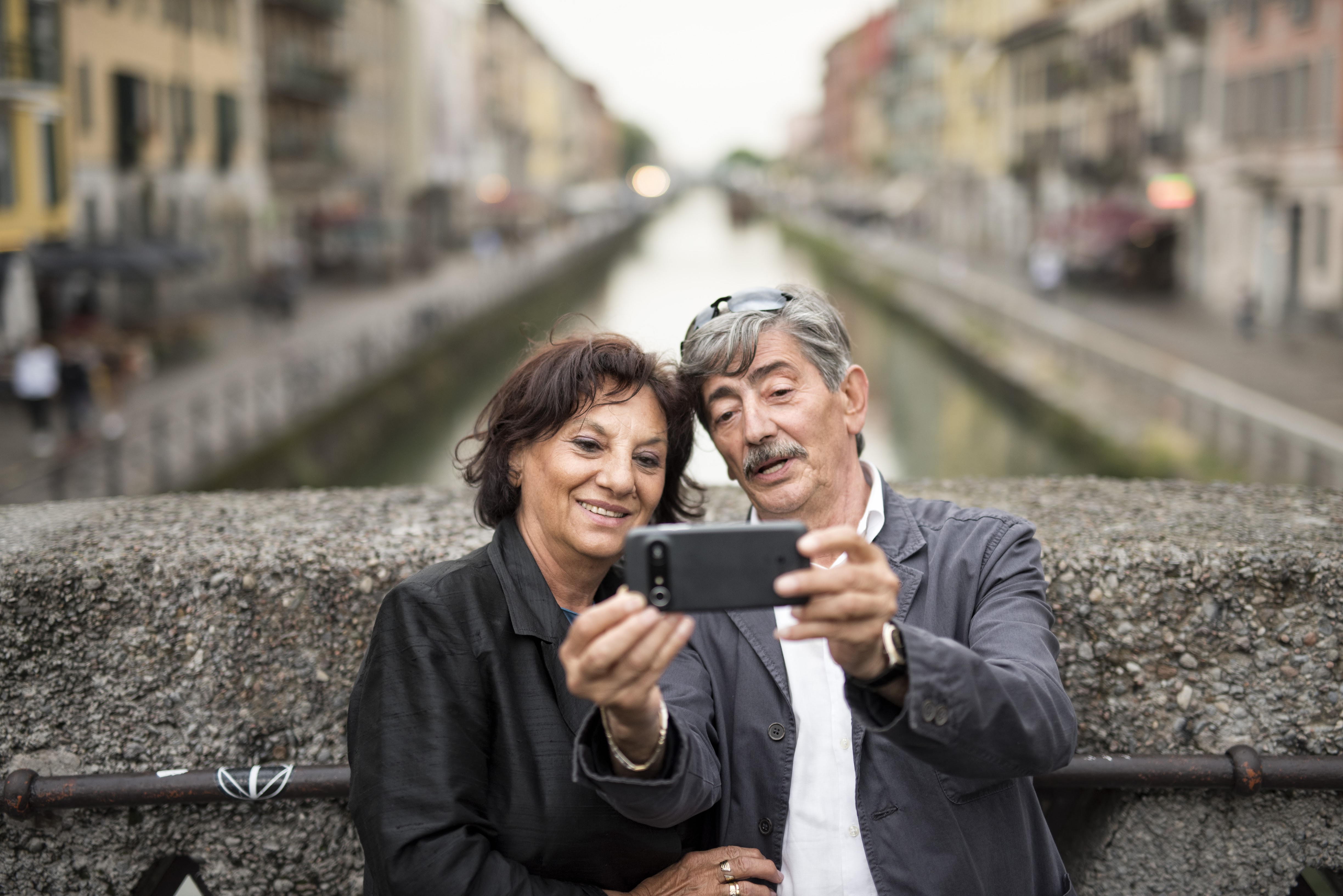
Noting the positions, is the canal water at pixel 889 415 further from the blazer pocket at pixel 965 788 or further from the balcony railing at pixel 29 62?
the balcony railing at pixel 29 62

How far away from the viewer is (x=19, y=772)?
2.32m

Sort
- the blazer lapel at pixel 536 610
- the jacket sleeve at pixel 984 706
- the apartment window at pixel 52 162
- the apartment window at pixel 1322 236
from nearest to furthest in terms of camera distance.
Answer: the jacket sleeve at pixel 984 706 → the blazer lapel at pixel 536 610 → the apartment window at pixel 52 162 → the apartment window at pixel 1322 236

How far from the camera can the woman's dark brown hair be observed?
2055mm

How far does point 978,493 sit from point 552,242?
59.6 m

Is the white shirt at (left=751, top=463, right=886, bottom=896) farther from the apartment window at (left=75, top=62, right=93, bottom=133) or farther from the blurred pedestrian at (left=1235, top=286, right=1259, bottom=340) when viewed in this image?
the apartment window at (left=75, top=62, right=93, bottom=133)

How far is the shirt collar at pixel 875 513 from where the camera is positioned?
2.22 m

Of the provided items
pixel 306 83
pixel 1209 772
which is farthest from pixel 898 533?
pixel 306 83

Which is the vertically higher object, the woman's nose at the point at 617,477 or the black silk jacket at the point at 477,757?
the woman's nose at the point at 617,477

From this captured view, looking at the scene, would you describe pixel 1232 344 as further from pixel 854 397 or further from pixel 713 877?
pixel 713 877

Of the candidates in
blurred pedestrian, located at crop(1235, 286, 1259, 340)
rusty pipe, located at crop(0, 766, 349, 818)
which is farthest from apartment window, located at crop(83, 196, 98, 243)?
rusty pipe, located at crop(0, 766, 349, 818)

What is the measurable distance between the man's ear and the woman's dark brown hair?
0.30m

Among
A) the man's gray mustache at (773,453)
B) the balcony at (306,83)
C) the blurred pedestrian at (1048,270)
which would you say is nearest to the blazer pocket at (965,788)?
the man's gray mustache at (773,453)

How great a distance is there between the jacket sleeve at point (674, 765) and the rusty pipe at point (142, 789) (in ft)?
2.23

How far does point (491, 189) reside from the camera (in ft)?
213
